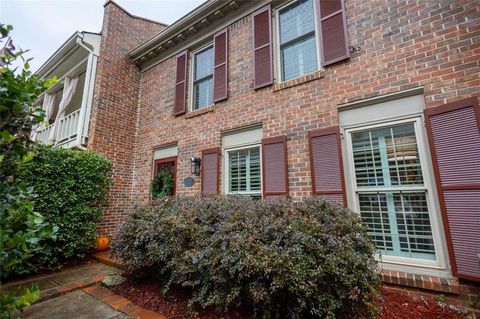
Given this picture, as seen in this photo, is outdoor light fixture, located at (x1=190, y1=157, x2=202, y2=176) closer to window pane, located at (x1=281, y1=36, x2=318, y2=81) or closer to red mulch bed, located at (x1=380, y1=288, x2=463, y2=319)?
window pane, located at (x1=281, y1=36, x2=318, y2=81)

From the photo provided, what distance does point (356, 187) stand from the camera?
3557 millimetres

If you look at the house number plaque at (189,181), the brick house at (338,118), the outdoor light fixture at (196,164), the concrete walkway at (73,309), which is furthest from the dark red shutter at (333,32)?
the concrete walkway at (73,309)

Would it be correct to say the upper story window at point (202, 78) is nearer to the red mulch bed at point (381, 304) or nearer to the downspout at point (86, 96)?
the downspout at point (86, 96)

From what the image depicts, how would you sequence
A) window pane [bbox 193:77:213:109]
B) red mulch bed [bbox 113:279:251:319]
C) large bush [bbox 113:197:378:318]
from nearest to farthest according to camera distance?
large bush [bbox 113:197:378:318] → red mulch bed [bbox 113:279:251:319] → window pane [bbox 193:77:213:109]

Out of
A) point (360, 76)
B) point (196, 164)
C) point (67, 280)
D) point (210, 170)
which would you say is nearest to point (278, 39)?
point (360, 76)

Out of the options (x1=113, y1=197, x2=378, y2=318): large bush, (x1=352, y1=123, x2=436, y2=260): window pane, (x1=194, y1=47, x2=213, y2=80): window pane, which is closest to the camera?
(x1=113, y1=197, x2=378, y2=318): large bush

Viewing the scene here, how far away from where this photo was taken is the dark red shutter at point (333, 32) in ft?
12.5

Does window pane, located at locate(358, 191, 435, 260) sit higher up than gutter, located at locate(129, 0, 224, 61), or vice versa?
gutter, located at locate(129, 0, 224, 61)

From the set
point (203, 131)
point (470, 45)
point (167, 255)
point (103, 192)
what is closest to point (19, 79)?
point (167, 255)

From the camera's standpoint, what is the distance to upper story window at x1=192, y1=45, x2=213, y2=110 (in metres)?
5.88

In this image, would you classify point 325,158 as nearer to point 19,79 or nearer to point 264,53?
point 264,53

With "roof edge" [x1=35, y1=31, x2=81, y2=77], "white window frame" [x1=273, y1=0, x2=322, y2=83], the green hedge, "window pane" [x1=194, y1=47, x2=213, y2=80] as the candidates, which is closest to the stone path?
the green hedge

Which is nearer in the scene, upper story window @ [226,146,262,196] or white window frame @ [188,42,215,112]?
upper story window @ [226,146,262,196]

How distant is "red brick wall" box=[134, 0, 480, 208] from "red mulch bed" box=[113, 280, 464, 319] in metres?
1.73
